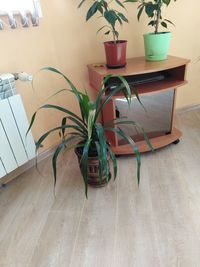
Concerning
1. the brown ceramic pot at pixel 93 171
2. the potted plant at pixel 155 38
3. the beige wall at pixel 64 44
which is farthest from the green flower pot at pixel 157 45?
the brown ceramic pot at pixel 93 171

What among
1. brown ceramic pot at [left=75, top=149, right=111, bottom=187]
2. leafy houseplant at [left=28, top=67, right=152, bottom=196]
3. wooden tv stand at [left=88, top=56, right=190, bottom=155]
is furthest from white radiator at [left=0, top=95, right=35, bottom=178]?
wooden tv stand at [left=88, top=56, right=190, bottom=155]

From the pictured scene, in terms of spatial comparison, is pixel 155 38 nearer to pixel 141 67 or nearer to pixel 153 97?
pixel 141 67

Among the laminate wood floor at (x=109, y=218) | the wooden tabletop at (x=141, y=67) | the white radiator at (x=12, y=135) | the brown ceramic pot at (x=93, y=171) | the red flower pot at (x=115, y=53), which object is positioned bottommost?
the laminate wood floor at (x=109, y=218)

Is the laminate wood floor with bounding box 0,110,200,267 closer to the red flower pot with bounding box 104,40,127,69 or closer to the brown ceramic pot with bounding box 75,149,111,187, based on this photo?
the brown ceramic pot with bounding box 75,149,111,187

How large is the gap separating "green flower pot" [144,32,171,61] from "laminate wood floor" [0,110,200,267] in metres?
0.76

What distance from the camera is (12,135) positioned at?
131cm

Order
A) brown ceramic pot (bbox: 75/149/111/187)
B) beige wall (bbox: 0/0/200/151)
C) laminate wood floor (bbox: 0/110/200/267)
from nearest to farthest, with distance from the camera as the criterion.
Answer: laminate wood floor (bbox: 0/110/200/267)
brown ceramic pot (bbox: 75/149/111/187)
beige wall (bbox: 0/0/200/151)

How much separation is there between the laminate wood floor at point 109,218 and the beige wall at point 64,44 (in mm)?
544

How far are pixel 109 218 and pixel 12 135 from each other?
2.62ft

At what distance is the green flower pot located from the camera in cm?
138

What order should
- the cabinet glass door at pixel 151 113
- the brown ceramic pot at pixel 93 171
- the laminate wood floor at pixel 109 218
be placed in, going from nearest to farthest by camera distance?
the laminate wood floor at pixel 109 218 → the brown ceramic pot at pixel 93 171 → the cabinet glass door at pixel 151 113

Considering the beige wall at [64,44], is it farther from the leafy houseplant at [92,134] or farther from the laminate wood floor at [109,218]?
the laminate wood floor at [109,218]

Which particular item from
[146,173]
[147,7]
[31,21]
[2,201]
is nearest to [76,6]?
[31,21]

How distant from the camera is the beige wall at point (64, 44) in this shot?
135cm
